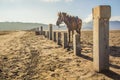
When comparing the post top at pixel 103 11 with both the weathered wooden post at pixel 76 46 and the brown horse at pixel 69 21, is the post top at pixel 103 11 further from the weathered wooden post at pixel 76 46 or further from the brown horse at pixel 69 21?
the brown horse at pixel 69 21

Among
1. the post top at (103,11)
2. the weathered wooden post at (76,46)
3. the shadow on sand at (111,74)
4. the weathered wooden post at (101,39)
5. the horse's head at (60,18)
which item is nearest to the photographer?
the shadow on sand at (111,74)

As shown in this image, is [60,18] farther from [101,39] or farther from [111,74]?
[111,74]

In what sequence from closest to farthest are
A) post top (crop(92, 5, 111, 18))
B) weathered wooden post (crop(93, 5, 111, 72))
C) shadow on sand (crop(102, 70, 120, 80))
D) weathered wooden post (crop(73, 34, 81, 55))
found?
shadow on sand (crop(102, 70, 120, 80)) → post top (crop(92, 5, 111, 18)) → weathered wooden post (crop(93, 5, 111, 72)) → weathered wooden post (crop(73, 34, 81, 55))

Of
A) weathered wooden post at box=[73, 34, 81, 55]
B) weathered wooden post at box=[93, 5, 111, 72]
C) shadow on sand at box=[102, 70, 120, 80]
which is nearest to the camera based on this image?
shadow on sand at box=[102, 70, 120, 80]

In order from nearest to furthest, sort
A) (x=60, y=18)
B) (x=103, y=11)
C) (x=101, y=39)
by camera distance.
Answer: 1. (x=103, y=11)
2. (x=101, y=39)
3. (x=60, y=18)

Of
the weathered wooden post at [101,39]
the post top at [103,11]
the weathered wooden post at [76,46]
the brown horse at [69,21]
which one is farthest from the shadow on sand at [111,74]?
the brown horse at [69,21]

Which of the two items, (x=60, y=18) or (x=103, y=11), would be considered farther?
(x=60, y=18)

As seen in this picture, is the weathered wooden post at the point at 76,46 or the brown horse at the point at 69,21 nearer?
the weathered wooden post at the point at 76,46

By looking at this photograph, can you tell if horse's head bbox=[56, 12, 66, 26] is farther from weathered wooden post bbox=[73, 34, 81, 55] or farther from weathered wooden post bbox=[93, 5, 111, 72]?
weathered wooden post bbox=[93, 5, 111, 72]

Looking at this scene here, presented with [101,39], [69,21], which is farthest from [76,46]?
[69,21]

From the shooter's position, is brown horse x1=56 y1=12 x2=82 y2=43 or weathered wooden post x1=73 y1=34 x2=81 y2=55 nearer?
weathered wooden post x1=73 y1=34 x2=81 y2=55

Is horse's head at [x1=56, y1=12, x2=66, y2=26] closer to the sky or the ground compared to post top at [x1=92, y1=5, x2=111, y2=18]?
closer to the sky

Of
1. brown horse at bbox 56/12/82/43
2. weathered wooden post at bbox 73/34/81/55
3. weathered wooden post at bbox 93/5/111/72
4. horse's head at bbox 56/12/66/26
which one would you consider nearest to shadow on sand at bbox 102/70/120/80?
weathered wooden post at bbox 93/5/111/72

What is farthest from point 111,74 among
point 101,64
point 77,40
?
point 77,40
